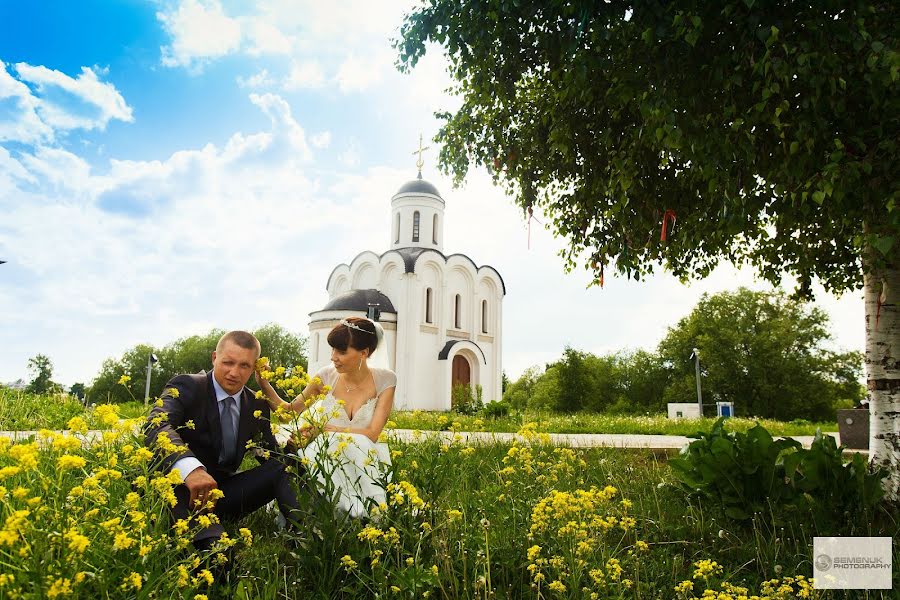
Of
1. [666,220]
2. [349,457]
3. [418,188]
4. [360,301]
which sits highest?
[418,188]

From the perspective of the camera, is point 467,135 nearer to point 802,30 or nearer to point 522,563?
point 802,30

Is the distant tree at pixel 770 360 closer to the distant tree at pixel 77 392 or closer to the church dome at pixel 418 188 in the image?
the church dome at pixel 418 188

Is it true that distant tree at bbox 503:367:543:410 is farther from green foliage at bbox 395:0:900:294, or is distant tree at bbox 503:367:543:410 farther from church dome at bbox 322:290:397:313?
green foliage at bbox 395:0:900:294

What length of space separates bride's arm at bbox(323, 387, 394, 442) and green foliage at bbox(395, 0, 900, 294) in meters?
2.48

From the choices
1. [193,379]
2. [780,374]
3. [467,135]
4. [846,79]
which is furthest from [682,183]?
[780,374]

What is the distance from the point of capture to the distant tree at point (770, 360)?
123 ft

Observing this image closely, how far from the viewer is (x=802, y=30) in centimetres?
390

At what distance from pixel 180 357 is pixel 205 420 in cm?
5909

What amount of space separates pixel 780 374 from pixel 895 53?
39583 mm

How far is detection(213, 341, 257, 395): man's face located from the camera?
3.50 metres

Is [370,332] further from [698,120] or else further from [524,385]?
[524,385]

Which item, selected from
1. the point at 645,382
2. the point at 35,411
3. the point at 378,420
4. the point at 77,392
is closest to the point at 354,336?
the point at 378,420

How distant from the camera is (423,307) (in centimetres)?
3064

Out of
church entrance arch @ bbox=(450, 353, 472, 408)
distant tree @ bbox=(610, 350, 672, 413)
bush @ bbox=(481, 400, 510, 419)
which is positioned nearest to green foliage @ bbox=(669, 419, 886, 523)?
bush @ bbox=(481, 400, 510, 419)
